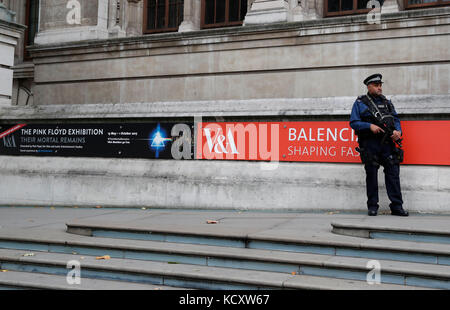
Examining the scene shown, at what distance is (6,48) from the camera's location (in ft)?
40.7

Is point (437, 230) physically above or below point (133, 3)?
below

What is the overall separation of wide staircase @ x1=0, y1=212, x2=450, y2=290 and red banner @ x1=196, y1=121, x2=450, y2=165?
258 centimetres

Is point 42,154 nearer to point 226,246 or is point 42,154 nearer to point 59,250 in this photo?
point 59,250

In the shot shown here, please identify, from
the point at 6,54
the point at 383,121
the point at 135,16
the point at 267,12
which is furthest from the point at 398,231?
the point at 135,16

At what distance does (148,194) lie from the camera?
9.95 m

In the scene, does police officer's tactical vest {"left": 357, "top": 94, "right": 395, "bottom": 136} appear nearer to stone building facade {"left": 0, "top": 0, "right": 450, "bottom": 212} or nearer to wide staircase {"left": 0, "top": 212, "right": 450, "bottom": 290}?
stone building facade {"left": 0, "top": 0, "right": 450, "bottom": 212}

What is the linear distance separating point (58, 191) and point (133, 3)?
6.59 metres

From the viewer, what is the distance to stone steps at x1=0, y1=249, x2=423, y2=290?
4719mm

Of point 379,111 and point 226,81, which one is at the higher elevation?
point 226,81

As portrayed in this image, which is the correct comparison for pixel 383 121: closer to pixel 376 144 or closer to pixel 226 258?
pixel 376 144

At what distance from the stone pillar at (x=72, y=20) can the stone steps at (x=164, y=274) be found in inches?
388

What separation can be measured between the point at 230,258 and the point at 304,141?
4059 mm

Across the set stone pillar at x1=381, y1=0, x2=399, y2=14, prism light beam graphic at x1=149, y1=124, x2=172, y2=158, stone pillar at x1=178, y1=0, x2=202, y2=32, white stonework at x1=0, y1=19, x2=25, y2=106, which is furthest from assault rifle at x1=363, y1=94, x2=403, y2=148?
white stonework at x1=0, y1=19, x2=25, y2=106
